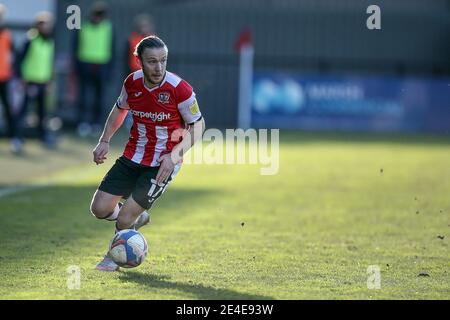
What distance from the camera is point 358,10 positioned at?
2872 centimetres

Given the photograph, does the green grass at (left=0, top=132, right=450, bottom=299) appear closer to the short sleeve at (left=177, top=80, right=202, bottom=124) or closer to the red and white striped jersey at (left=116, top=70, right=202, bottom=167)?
the red and white striped jersey at (left=116, top=70, right=202, bottom=167)

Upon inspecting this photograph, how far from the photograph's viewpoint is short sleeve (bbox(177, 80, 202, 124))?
7.98 meters

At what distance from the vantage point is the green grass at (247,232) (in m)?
7.19

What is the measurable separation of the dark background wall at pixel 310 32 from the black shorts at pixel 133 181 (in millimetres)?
19322

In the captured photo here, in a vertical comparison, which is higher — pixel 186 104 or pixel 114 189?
pixel 186 104

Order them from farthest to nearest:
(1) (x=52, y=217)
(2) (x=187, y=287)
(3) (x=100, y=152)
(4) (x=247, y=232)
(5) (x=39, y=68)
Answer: (5) (x=39, y=68) < (1) (x=52, y=217) < (4) (x=247, y=232) < (3) (x=100, y=152) < (2) (x=187, y=287)

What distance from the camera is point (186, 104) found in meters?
8.00

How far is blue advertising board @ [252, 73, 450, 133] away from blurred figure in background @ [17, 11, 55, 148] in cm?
673

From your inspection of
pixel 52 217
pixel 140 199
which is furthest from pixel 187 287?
pixel 52 217

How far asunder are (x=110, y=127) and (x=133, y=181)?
0.47 m

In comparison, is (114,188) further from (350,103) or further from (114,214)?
(350,103)

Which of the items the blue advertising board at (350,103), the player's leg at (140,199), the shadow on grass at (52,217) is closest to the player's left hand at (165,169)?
the player's leg at (140,199)

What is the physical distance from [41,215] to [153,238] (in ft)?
6.19
